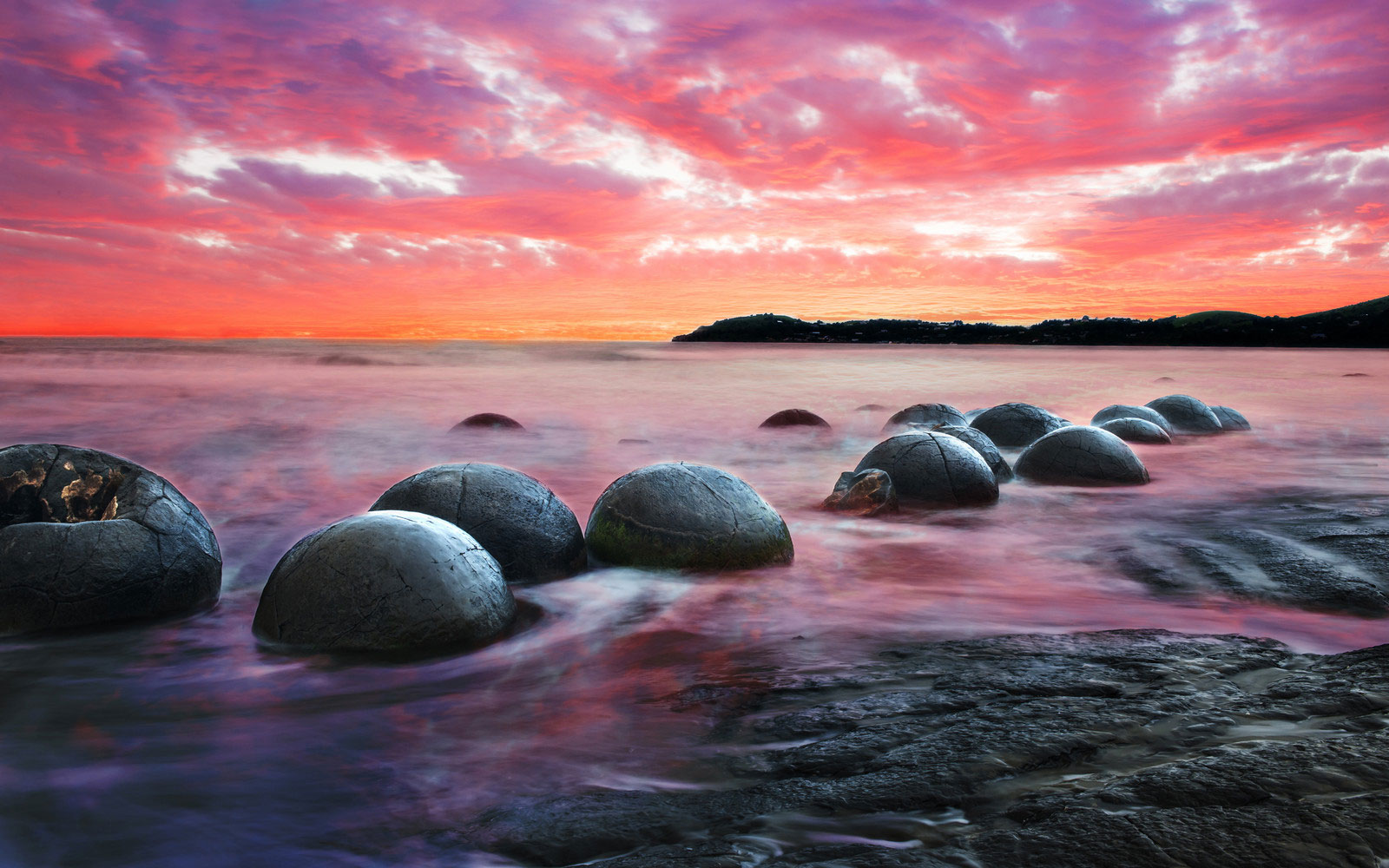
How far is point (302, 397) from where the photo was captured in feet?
87.6

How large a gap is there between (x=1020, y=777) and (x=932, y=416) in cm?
1120

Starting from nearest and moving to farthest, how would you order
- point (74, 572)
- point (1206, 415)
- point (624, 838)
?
1. point (624, 838)
2. point (74, 572)
3. point (1206, 415)

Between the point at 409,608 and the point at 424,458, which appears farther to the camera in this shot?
the point at 424,458

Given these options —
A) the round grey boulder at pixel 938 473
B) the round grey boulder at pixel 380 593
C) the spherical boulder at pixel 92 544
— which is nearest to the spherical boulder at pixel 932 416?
the round grey boulder at pixel 938 473

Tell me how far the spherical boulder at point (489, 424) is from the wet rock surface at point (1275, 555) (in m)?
12.9

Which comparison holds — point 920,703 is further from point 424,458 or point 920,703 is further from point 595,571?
point 424,458

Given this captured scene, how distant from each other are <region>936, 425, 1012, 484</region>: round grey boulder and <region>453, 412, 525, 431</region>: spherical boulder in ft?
32.4

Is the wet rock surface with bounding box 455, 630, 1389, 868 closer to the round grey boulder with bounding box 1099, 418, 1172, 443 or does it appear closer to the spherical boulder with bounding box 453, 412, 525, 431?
the round grey boulder with bounding box 1099, 418, 1172, 443

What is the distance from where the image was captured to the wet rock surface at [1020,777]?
259 centimetres

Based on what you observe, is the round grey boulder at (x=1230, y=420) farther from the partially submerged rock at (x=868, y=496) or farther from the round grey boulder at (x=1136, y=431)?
the partially submerged rock at (x=868, y=496)

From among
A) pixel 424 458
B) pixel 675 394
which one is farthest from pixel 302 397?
pixel 424 458

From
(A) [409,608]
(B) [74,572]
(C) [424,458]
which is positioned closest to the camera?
(A) [409,608]

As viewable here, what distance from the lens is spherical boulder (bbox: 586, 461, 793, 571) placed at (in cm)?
627

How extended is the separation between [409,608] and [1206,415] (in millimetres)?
15457
